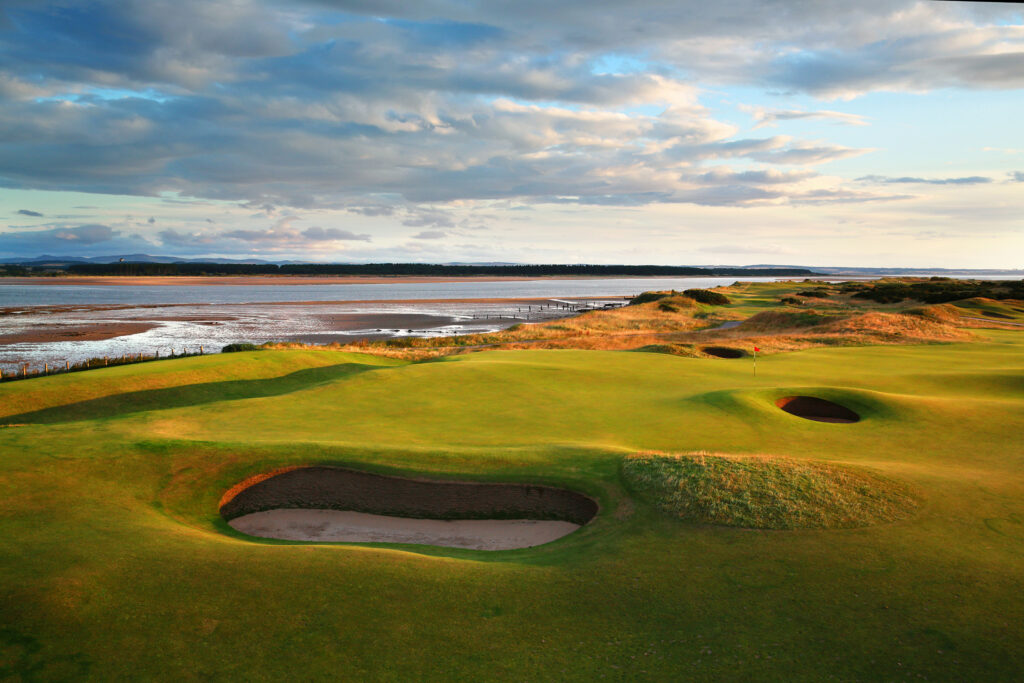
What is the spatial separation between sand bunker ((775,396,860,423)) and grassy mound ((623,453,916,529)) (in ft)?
23.3

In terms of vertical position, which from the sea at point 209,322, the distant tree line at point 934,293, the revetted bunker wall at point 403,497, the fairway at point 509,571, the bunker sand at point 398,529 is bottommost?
the sea at point 209,322

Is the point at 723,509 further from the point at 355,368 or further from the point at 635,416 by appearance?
the point at 355,368

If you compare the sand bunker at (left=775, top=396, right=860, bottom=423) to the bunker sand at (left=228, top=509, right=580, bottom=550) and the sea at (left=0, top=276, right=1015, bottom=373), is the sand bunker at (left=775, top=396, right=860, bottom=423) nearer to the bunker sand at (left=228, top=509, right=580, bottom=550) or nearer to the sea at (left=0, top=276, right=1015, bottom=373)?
the bunker sand at (left=228, top=509, right=580, bottom=550)

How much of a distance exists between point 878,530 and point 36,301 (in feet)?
368

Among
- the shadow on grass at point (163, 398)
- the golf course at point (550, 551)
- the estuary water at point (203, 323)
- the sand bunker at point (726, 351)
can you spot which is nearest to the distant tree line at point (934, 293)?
the estuary water at point (203, 323)

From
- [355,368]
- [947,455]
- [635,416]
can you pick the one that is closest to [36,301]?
[355,368]

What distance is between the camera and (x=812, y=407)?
16703mm

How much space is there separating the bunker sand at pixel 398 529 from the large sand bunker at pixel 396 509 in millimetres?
15

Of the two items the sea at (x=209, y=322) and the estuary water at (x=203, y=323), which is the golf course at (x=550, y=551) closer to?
the sea at (x=209, y=322)

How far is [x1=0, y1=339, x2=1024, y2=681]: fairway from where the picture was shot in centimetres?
518

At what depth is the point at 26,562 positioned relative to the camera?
634cm

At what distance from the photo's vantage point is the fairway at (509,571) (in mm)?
5184

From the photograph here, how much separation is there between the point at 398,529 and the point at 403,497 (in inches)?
23.4

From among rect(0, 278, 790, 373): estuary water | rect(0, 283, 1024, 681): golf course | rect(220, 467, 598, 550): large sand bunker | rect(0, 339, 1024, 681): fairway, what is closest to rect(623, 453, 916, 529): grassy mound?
rect(0, 283, 1024, 681): golf course
